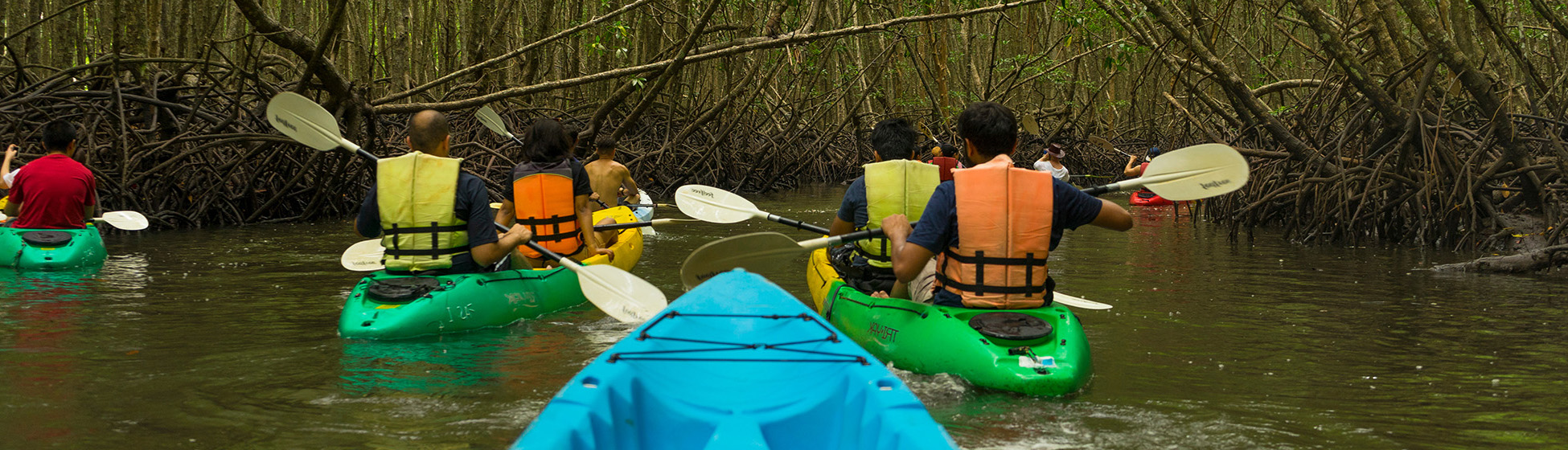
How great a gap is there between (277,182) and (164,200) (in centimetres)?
135

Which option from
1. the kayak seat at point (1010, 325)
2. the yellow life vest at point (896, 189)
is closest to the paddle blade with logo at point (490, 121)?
the yellow life vest at point (896, 189)

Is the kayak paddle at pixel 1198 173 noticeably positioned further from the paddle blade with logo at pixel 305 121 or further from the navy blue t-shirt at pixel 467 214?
the paddle blade with logo at pixel 305 121

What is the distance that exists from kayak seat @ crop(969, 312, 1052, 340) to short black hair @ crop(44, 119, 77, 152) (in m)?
5.74

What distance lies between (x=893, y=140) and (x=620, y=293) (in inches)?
52.6

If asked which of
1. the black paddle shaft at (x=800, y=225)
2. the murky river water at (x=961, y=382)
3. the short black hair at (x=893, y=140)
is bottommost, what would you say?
the murky river water at (x=961, y=382)

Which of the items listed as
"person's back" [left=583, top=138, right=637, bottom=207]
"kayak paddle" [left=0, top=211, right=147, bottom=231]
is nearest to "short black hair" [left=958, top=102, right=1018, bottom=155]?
"person's back" [left=583, top=138, right=637, bottom=207]

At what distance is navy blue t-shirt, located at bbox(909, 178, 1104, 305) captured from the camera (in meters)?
3.77

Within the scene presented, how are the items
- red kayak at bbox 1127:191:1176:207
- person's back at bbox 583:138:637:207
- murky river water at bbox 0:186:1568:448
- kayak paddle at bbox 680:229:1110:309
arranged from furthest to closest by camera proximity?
red kayak at bbox 1127:191:1176:207 < person's back at bbox 583:138:637:207 < kayak paddle at bbox 680:229:1110:309 < murky river water at bbox 0:186:1568:448

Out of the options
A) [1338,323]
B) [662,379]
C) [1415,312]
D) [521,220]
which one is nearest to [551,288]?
[521,220]

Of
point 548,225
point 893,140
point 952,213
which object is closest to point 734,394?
point 952,213

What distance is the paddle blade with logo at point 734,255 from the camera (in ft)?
15.3

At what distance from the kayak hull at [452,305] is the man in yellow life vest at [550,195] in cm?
26

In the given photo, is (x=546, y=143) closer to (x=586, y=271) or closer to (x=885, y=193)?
(x=586, y=271)

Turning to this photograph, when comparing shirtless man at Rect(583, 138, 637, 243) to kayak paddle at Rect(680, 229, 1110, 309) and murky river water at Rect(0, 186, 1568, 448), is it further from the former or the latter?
kayak paddle at Rect(680, 229, 1110, 309)
